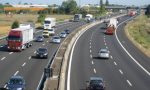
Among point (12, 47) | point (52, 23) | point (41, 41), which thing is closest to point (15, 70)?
point (12, 47)

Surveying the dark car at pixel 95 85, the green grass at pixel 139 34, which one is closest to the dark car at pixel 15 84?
the dark car at pixel 95 85

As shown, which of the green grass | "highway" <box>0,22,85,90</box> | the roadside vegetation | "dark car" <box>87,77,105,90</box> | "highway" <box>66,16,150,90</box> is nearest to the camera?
"dark car" <box>87,77,105,90</box>

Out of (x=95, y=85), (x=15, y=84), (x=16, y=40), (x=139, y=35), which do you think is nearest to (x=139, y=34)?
(x=139, y=35)

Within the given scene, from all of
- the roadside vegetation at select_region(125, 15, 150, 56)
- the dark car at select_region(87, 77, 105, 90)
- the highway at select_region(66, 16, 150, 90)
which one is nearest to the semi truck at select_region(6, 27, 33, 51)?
the highway at select_region(66, 16, 150, 90)

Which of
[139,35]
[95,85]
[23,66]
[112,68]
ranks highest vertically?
[95,85]

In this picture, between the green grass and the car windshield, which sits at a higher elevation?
the car windshield

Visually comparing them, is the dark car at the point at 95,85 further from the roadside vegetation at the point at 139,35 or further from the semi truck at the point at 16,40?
the roadside vegetation at the point at 139,35

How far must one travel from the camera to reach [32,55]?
58.4m

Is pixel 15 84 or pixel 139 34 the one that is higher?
pixel 15 84

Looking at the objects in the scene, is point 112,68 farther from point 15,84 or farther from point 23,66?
point 15,84

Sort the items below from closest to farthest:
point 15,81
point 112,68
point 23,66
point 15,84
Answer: point 15,84
point 15,81
point 23,66
point 112,68

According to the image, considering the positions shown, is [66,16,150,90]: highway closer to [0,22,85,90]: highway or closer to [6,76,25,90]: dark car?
[0,22,85,90]: highway

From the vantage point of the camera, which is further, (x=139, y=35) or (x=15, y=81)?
(x=139, y=35)

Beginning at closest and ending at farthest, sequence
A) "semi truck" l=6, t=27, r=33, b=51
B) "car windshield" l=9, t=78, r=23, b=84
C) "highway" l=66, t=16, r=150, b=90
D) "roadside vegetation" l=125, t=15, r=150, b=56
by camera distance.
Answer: "car windshield" l=9, t=78, r=23, b=84 < "highway" l=66, t=16, r=150, b=90 < "semi truck" l=6, t=27, r=33, b=51 < "roadside vegetation" l=125, t=15, r=150, b=56
